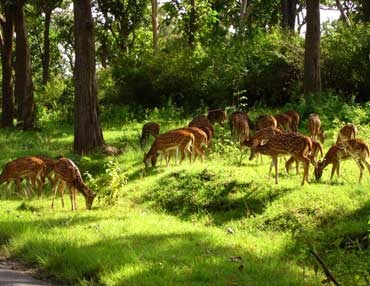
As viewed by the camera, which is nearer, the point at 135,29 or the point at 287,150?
the point at 287,150

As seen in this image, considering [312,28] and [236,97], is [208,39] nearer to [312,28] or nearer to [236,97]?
[236,97]

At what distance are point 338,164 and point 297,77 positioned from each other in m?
14.1

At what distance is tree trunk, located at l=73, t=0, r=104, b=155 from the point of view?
742 inches

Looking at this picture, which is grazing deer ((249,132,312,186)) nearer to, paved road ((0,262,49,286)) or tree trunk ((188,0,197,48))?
paved road ((0,262,49,286))

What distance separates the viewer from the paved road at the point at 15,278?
28.8ft

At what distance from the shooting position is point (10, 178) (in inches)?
569

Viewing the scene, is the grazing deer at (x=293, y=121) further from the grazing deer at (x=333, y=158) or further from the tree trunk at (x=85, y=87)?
the grazing deer at (x=333, y=158)

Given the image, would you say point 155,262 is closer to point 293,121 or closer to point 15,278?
point 15,278

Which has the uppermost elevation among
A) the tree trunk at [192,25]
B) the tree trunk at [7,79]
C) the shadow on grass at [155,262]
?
the tree trunk at [192,25]

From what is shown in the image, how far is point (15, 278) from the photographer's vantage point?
9.11 m

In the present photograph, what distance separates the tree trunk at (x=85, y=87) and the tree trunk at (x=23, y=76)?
8.98 metres

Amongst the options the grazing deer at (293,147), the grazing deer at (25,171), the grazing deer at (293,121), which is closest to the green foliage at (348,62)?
the grazing deer at (293,121)

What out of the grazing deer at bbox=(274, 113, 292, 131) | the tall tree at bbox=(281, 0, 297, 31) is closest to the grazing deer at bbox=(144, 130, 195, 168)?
the grazing deer at bbox=(274, 113, 292, 131)

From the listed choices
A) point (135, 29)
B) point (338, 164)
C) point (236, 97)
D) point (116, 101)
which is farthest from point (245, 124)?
point (135, 29)
